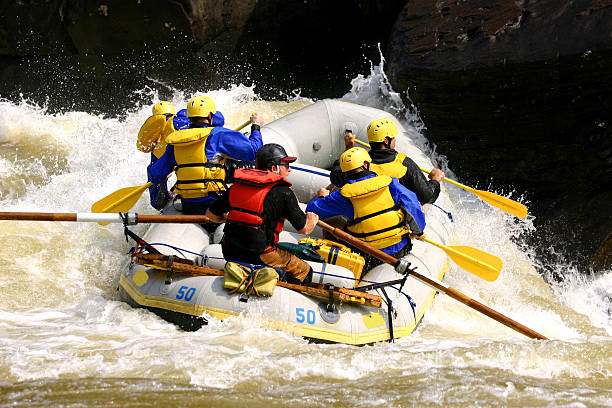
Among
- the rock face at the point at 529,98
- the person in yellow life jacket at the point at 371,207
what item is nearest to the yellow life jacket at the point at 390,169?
the person in yellow life jacket at the point at 371,207

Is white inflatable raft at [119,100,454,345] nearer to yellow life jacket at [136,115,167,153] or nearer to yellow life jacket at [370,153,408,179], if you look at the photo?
yellow life jacket at [370,153,408,179]

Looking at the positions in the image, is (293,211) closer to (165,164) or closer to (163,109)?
(165,164)

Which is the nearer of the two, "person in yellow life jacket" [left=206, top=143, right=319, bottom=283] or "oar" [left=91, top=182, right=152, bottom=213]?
"person in yellow life jacket" [left=206, top=143, right=319, bottom=283]

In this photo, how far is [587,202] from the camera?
21.6ft

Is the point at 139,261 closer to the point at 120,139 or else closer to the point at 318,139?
the point at 318,139

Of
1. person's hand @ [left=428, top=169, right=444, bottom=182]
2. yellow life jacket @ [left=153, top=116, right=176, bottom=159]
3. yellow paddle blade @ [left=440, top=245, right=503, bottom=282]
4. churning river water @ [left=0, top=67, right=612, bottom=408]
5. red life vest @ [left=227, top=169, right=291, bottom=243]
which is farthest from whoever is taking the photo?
yellow life jacket @ [left=153, top=116, right=176, bottom=159]

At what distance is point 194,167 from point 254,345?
1.70 meters

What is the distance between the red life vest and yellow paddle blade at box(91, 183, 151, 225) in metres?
1.42

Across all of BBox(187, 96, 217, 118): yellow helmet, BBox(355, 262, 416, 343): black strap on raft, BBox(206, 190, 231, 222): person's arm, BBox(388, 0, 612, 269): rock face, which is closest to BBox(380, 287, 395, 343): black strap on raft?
BBox(355, 262, 416, 343): black strap on raft

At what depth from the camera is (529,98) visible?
686cm

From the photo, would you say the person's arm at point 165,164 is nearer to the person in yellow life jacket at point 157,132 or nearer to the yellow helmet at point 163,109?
the person in yellow life jacket at point 157,132

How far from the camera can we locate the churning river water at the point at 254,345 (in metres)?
3.35

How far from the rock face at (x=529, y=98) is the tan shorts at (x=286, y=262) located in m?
3.36

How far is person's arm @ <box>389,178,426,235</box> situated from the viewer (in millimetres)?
4688
